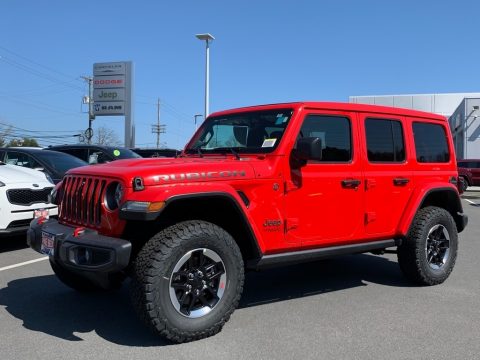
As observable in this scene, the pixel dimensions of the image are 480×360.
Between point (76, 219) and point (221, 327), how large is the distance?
1.49 metres

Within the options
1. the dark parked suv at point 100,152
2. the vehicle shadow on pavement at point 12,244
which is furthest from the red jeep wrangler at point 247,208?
the dark parked suv at point 100,152

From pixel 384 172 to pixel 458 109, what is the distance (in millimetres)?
41811

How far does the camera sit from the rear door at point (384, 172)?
15.9 feet

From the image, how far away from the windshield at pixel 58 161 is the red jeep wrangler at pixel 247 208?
4142 mm

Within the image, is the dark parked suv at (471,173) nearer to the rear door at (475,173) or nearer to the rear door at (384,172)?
the rear door at (475,173)

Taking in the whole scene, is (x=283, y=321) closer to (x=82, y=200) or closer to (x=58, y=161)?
(x=82, y=200)

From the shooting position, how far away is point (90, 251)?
351 centimetres

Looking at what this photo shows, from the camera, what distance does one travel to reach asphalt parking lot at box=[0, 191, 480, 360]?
11.6ft

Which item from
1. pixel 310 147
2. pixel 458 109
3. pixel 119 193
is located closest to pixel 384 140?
pixel 310 147

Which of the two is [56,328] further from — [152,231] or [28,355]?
[152,231]

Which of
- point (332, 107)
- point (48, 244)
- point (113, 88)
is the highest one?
point (113, 88)

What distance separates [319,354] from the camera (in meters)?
3.48

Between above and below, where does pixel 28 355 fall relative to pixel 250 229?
below

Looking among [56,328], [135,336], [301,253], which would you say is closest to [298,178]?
[301,253]
